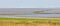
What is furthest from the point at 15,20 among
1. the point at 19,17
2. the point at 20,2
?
the point at 20,2

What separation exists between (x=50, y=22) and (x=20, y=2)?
9.8 inches

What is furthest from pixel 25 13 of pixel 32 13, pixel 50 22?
pixel 50 22

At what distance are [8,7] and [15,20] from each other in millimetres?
115

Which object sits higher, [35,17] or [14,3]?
[14,3]

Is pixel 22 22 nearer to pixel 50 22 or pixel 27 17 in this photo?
pixel 27 17

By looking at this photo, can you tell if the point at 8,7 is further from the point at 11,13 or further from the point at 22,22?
the point at 22,22

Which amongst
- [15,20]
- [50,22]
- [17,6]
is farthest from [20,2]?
[50,22]

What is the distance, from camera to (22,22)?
0.57 m

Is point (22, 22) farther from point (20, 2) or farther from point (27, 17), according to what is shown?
point (20, 2)

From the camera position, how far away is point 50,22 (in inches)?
22.2

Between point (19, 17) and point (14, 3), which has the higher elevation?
point (14, 3)

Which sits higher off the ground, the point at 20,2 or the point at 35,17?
the point at 20,2

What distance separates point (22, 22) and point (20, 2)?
15 cm

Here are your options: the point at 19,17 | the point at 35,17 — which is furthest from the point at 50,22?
the point at 19,17
